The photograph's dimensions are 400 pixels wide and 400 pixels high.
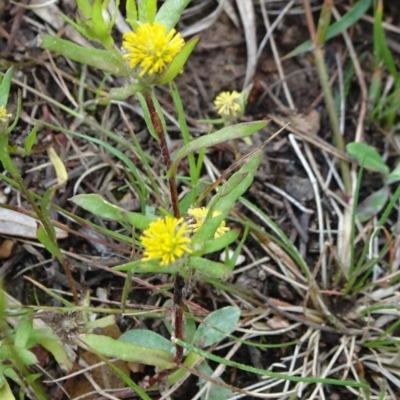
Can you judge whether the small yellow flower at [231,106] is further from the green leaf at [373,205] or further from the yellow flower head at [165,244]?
the yellow flower head at [165,244]

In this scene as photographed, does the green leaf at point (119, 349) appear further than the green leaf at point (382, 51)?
No

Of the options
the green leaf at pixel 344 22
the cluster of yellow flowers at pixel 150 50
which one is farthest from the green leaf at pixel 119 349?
the green leaf at pixel 344 22

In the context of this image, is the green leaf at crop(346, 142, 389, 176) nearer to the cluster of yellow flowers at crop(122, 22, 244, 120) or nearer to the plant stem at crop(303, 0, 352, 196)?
the plant stem at crop(303, 0, 352, 196)

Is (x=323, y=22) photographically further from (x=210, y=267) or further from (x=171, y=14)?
(x=210, y=267)

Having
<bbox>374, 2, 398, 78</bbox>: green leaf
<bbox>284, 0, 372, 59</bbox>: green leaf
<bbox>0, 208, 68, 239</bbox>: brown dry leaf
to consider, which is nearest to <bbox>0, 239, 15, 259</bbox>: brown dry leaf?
<bbox>0, 208, 68, 239</bbox>: brown dry leaf

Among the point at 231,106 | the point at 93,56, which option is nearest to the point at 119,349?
the point at 93,56

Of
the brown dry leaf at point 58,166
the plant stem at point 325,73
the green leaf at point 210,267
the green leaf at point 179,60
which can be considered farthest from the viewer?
the plant stem at point 325,73
